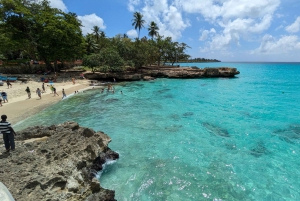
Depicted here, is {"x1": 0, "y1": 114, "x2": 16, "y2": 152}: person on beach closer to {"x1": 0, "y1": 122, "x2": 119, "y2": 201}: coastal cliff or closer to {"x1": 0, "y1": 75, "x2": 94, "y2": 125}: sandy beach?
{"x1": 0, "y1": 122, "x2": 119, "y2": 201}: coastal cliff

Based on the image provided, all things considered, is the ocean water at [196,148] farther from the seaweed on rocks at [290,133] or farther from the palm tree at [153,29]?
the palm tree at [153,29]

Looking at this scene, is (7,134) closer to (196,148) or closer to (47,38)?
(196,148)

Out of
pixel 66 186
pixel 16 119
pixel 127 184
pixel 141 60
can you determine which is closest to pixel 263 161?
pixel 127 184

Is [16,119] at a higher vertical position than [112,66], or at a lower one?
lower

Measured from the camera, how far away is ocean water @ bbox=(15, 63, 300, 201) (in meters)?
A: 7.96

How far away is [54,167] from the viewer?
6.35 meters

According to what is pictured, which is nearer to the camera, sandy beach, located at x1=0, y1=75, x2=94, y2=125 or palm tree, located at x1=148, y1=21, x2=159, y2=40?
sandy beach, located at x1=0, y1=75, x2=94, y2=125

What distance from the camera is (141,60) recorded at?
47.2 m

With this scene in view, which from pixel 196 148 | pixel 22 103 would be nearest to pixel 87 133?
pixel 196 148

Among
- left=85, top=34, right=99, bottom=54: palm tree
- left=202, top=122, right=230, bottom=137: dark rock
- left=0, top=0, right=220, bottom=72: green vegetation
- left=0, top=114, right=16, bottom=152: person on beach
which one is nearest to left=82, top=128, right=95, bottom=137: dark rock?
left=0, top=114, right=16, bottom=152: person on beach

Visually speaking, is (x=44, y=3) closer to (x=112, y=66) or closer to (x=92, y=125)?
(x=112, y=66)

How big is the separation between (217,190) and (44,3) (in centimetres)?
5292

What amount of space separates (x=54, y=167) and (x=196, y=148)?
851 cm

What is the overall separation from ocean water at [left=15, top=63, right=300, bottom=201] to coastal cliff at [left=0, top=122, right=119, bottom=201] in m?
1.50
